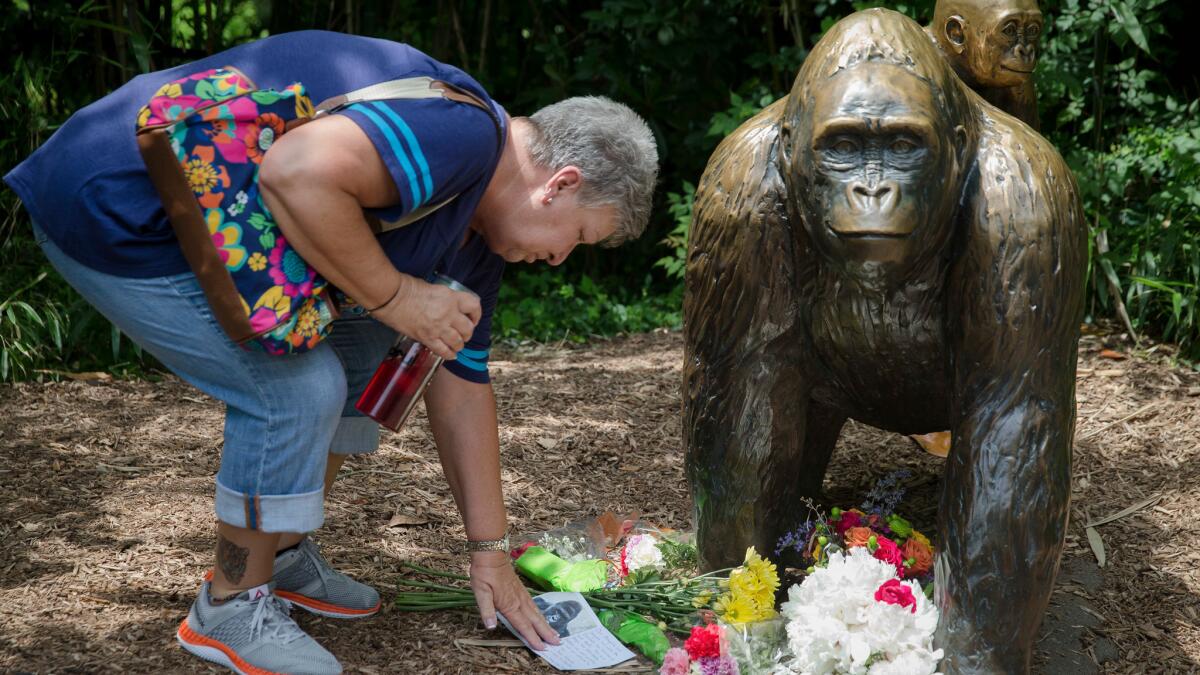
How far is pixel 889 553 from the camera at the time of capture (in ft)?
8.02

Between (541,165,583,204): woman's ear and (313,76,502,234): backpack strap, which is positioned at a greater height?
(313,76,502,234): backpack strap

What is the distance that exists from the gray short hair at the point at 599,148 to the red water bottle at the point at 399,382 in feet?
1.37

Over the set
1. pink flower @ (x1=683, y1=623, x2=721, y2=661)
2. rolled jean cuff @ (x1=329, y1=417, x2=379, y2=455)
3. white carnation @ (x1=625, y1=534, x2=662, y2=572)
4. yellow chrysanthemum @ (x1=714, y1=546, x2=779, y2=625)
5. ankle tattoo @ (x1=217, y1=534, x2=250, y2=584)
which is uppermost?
rolled jean cuff @ (x1=329, y1=417, x2=379, y2=455)

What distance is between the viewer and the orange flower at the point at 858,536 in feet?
8.02

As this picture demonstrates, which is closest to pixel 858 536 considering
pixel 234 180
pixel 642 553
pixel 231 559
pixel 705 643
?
pixel 705 643

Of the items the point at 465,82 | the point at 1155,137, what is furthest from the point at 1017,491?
the point at 1155,137

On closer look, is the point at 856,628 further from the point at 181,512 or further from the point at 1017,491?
the point at 181,512

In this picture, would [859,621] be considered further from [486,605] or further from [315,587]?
[315,587]

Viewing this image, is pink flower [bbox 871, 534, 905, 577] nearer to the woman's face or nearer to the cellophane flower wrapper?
the cellophane flower wrapper

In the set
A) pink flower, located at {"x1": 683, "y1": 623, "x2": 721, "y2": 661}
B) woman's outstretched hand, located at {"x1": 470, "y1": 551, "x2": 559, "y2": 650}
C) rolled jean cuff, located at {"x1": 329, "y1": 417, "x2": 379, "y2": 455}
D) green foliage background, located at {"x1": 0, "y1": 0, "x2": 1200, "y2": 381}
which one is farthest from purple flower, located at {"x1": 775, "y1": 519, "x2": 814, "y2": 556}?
green foliage background, located at {"x1": 0, "y1": 0, "x2": 1200, "y2": 381}

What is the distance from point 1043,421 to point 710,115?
4208 millimetres

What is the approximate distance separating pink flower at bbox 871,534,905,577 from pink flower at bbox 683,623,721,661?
0.40m

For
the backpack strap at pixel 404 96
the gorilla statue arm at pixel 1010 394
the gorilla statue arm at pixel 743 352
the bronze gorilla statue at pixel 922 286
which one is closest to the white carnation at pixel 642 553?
the gorilla statue arm at pixel 743 352

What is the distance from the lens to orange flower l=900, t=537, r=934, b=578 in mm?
2479
